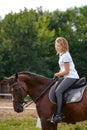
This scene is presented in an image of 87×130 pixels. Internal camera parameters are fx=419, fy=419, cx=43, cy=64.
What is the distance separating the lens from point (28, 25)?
4741cm

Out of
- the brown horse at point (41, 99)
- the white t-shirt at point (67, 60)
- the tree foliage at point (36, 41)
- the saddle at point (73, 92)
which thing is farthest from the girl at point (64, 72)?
the tree foliage at point (36, 41)

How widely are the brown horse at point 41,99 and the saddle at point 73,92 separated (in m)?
0.07

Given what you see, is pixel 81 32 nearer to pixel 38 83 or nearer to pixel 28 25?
pixel 28 25

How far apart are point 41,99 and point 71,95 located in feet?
1.91

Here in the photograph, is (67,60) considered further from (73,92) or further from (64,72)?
(73,92)

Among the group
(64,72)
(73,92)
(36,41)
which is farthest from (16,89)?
(36,41)

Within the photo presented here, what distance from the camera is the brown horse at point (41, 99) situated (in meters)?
7.65

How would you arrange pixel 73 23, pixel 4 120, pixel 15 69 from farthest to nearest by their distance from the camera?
pixel 73 23, pixel 15 69, pixel 4 120

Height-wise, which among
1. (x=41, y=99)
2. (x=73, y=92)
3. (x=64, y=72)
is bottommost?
(x=41, y=99)

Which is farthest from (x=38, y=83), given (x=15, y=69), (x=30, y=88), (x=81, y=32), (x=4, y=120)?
(x=81, y=32)

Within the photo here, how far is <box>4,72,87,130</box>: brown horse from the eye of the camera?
765 centimetres

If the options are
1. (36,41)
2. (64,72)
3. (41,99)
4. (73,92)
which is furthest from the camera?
(36,41)

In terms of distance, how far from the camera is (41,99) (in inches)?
310

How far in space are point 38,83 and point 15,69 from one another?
37.7 meters
